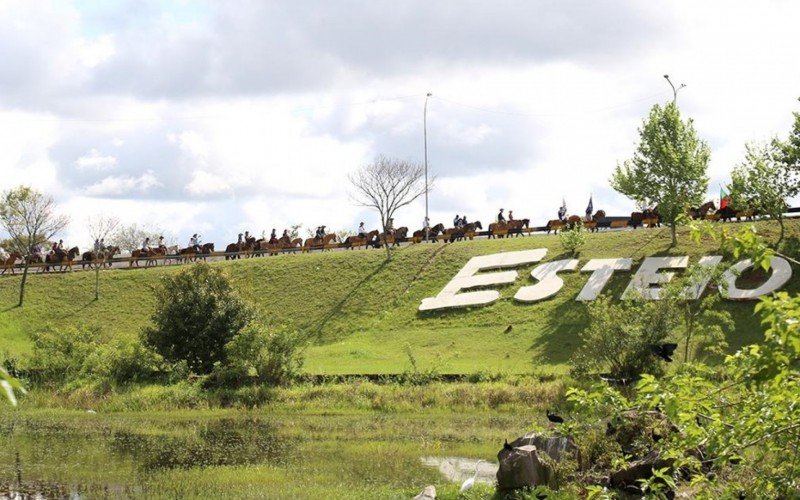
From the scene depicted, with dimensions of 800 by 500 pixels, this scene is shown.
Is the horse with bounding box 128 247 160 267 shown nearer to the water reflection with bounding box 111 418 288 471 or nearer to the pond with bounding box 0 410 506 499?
the pond with bounding box 0 410 506 499

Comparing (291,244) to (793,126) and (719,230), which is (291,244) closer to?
(793,126)

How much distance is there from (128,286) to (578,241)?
24.1m

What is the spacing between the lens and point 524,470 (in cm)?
1700

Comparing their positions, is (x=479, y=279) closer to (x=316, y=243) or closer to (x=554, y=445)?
(x=316, y=243)

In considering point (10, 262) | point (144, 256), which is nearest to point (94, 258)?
point (144, 256)

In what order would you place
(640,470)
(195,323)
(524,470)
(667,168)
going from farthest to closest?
(667,168) < (195,323) < (524,470) < (640,470)

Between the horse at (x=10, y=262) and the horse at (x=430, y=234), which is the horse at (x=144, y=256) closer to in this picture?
the horse at (x=10, y=262)

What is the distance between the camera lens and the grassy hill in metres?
39.8

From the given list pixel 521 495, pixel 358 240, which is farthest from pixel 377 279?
pixel 521 495

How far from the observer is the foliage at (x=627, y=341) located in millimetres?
31828

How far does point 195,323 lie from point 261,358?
3.65m

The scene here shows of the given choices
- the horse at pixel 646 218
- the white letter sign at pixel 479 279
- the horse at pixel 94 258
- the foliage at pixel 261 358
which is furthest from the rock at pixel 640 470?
the horse at pixel 94 258

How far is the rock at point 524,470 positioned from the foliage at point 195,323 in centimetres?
2104

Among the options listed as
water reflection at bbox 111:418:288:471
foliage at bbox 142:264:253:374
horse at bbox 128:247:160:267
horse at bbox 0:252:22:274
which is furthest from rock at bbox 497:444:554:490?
horse at bbox 0:252:22:274
